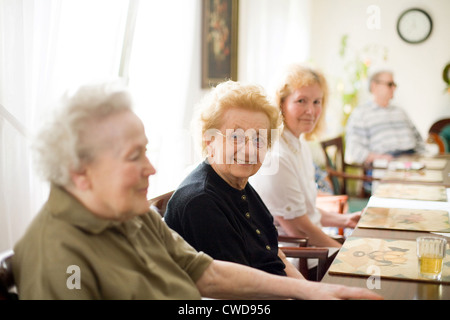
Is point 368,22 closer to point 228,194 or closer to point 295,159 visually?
point 295,159

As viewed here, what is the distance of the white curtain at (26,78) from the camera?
77.6 inches

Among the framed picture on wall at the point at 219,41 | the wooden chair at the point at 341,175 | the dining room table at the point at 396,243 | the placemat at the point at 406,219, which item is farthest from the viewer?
the wooden chair at the point at 341,175

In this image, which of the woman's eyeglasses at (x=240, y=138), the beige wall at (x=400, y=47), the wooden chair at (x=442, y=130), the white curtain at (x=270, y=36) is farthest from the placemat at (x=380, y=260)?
the beige wall at (x=400, y=47)

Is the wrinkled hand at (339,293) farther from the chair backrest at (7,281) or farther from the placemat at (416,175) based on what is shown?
the placemat at (416,175)

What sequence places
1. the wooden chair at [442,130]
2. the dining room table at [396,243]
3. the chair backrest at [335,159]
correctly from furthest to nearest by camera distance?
1. the wooden chair at [442,130]
2. the chair backrest at [335,159]
3. the dining room table at [396,243]

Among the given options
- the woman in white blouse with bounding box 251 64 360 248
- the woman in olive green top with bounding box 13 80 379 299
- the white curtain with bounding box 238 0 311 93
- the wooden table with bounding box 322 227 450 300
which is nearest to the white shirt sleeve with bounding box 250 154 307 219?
the woman in white blouse with bounding box 251 64 360 248

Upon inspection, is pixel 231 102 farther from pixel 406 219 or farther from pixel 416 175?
pixel 416 175

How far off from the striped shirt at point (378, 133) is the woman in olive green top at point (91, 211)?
13.6 ft

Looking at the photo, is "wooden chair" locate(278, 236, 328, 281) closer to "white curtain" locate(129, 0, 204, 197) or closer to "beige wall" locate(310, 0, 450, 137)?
"white curtain" locate(129, 0, 204, 197)

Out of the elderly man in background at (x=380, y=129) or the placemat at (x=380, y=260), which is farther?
the elderly man in background at (x=380, y=129)

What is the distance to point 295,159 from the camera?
2.51m

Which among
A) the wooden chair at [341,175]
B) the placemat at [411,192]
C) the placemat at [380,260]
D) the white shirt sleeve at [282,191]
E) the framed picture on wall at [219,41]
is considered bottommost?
the wooden chair at [341,175]

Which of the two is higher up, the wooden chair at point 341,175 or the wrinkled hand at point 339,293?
the wrinkled hand at point 339,293
